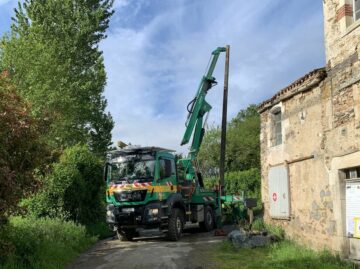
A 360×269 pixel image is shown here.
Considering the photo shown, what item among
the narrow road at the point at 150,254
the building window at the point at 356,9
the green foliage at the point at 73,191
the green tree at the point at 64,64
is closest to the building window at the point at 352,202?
the narrow road at the point at 150,254

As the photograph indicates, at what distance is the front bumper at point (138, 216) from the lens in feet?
49.5

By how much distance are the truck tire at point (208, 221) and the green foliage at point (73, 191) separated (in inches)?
180

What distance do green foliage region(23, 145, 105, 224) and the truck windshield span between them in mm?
1949

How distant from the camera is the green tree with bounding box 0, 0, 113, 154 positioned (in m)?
26.2

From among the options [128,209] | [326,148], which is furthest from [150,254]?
[326,148]

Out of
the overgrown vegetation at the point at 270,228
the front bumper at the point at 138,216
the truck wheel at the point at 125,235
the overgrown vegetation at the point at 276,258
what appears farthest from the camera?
the truck wheel at the point at 125,235

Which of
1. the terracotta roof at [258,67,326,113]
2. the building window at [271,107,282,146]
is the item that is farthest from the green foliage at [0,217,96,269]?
the terracotta roof at [258,67,326,113]

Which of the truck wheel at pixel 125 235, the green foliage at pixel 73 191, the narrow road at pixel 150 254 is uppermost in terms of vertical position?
the green foliage at pixel 73 191

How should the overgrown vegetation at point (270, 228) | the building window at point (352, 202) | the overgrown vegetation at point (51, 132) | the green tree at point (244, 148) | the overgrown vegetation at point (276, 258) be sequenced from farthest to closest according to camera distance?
the green tree at point (244, 148), the overgrown vegetation at point (270, 228), the overgrown vegetation at point (276, 258), the building window at point (352, 202), the overgrown vegetation at point (51, 132)

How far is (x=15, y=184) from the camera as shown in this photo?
28.5 ft

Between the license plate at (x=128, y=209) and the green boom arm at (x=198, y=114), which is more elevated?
the green boom arm at (x=198, y=114)

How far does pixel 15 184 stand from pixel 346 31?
8.02 m

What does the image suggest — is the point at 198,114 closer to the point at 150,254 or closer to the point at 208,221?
the point at 208,221

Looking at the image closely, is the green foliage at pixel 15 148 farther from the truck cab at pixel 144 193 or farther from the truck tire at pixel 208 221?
the truck tire at pixel 208 221
